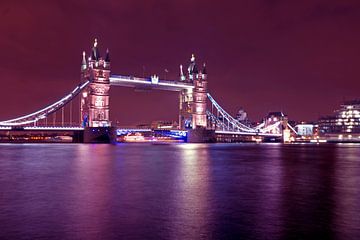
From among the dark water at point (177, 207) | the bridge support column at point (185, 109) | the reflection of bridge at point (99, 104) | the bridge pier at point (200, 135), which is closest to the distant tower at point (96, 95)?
the reflection of bridge at point (99, 104)

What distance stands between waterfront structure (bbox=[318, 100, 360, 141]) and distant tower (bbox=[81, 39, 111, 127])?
81319 mm

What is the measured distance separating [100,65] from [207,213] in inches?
2436

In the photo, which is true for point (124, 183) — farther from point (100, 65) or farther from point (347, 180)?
point (100, 65)

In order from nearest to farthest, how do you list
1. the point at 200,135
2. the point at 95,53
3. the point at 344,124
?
the point at 95,53 → the point at 200,135 → the point at 344,124

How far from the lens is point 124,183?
1819 centimetres

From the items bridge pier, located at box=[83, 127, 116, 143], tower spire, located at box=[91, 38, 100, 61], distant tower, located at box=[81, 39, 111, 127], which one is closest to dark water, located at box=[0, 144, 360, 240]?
bridge pier, located at box=[83, 127, 116, 143]

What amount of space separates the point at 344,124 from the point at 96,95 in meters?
84.0

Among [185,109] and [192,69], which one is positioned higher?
[192,69]

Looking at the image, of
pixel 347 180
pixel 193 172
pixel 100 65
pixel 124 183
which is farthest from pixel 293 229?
pixel 100 65

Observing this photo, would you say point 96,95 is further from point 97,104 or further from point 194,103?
point 194,103

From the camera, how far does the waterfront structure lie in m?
127

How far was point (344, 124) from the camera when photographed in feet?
423

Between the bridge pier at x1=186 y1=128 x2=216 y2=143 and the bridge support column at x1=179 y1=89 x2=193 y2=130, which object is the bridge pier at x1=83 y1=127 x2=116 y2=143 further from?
the bridge support column at x1=179 y1=89 x2=193 y2=130

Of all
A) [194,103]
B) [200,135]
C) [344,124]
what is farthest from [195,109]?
[344,124]
